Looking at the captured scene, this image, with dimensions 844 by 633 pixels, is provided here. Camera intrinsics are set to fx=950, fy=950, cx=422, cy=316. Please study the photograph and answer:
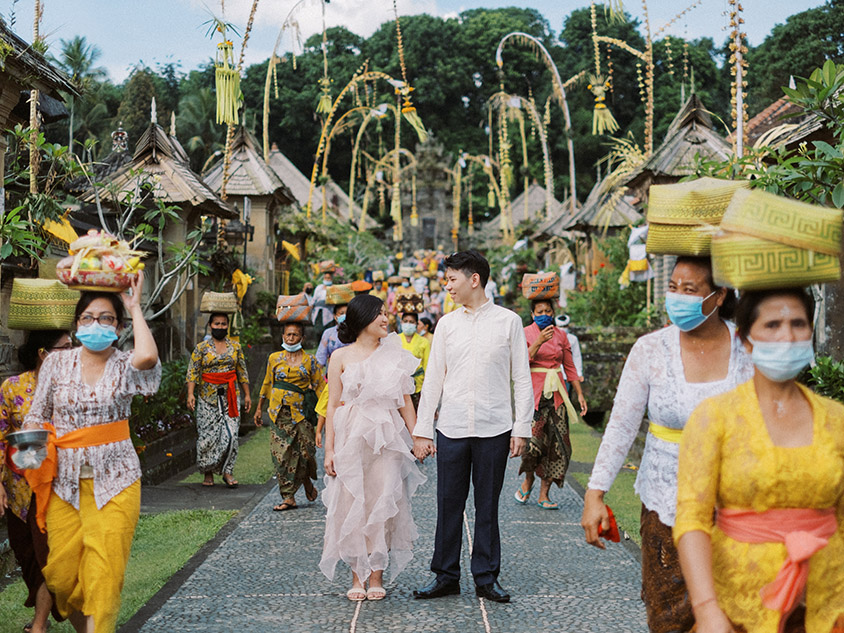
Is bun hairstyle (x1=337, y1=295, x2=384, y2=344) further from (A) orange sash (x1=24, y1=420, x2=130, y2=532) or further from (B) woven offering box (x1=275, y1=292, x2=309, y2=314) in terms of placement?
(B) woven offering box (x1=275, y1=292, x2=309, y2=314)

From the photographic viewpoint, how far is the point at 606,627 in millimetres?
5094

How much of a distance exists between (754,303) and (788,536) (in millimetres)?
645

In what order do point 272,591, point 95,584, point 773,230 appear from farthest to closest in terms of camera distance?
point 272,591 < point 95,584 < point 773,230

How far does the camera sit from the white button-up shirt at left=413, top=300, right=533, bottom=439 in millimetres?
5691

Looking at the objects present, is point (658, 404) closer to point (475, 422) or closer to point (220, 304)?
point (475, 422)

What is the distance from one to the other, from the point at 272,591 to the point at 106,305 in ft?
7.82

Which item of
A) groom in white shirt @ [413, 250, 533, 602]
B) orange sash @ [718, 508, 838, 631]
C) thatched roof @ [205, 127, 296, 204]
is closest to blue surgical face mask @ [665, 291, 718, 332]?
orange sash @ [718, 508, 838, 631]

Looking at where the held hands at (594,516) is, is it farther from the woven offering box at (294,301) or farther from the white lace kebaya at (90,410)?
the woven offering box at (294,301)

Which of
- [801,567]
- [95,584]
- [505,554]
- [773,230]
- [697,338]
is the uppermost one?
[773,230]

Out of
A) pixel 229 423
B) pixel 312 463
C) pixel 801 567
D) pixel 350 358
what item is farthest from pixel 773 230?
pixel 229 423

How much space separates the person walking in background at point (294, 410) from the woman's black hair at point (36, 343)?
12.1ft

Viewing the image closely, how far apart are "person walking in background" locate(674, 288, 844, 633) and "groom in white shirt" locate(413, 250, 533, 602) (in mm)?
2970

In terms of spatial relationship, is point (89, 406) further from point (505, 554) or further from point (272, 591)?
point (505, 554)

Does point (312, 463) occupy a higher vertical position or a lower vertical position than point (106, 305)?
lower
